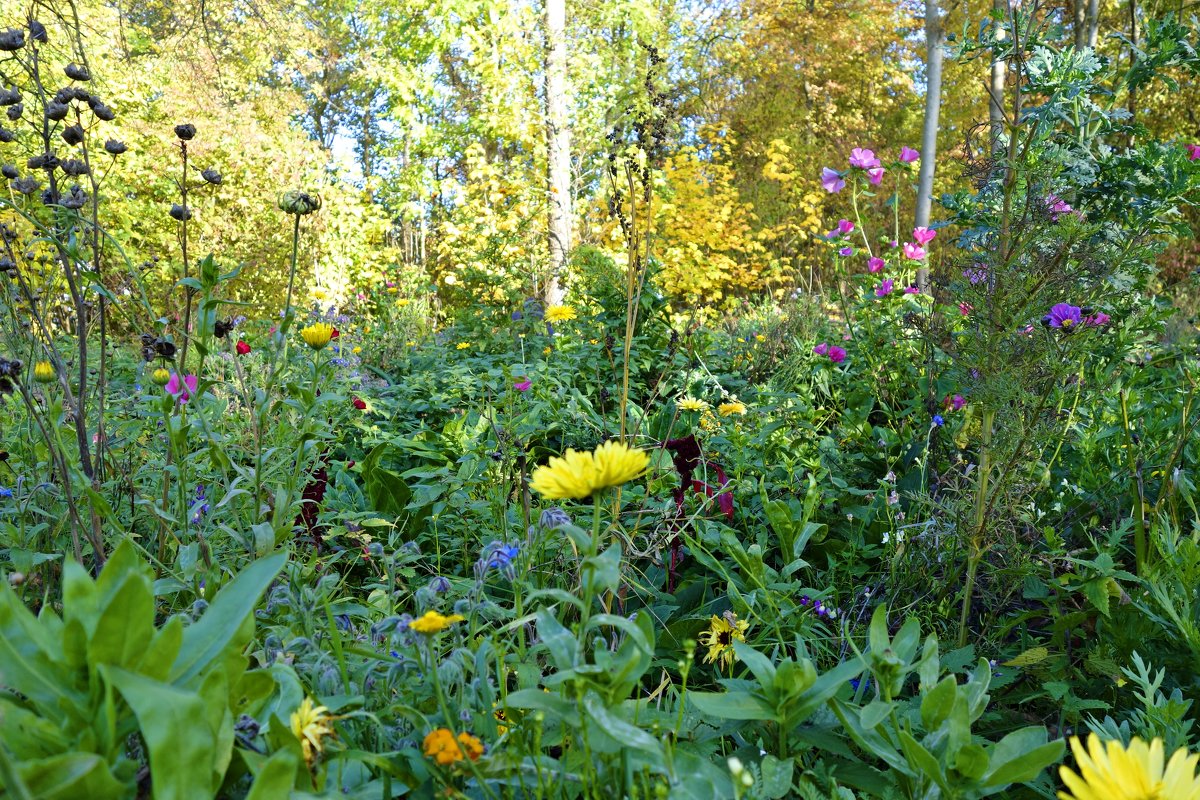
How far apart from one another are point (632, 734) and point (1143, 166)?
90.8 inches

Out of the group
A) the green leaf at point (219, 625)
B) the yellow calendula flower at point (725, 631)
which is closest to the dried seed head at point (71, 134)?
the green leaf at point (219, 625)

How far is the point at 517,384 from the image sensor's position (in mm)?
2838

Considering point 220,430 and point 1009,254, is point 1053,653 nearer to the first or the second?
point 1009,254

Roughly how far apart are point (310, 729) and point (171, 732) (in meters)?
0.14

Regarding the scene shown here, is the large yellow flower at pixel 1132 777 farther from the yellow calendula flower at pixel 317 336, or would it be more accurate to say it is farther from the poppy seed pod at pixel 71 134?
the poppy seed pod at pixel 71 134

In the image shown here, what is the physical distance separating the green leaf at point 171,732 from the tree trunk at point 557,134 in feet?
24.2

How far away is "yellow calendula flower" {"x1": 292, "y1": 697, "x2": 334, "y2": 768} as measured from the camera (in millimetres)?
720

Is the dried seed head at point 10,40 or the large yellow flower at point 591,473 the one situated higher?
the dried seed head at point 10,40

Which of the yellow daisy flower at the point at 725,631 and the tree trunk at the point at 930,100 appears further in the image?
the tree trunk at the point at 930,100

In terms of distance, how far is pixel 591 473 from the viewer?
0.79 metres

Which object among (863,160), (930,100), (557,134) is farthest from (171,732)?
(930,100)

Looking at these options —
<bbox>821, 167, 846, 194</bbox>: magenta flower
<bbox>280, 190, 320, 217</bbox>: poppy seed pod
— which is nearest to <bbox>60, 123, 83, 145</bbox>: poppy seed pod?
<bbox>280, 190, 320, 217</bbox>: poppy seed pod

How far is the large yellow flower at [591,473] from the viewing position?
2.59 feet

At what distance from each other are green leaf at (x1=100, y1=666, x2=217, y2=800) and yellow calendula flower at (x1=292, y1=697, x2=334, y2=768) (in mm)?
106
